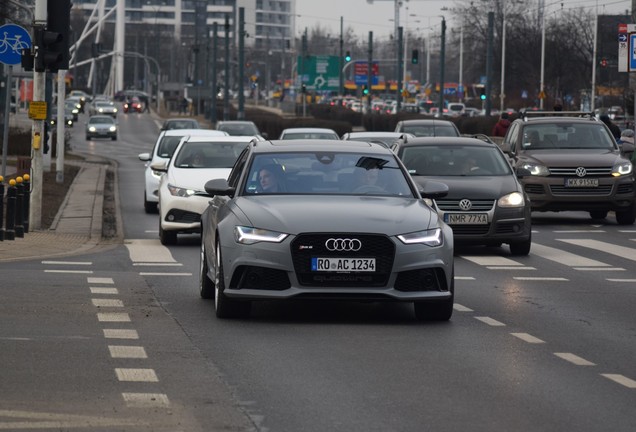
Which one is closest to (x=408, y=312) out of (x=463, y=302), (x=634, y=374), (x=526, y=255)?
(x=463, y=302)

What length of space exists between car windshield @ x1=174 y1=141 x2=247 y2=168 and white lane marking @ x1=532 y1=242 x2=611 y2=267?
5.00m

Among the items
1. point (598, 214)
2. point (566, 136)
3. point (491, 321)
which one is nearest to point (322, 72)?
point (598, 214)

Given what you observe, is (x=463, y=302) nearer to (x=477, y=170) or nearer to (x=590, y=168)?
(x=477, y=170)

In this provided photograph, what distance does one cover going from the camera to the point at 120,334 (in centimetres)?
1200

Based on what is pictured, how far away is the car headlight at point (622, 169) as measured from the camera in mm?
26438

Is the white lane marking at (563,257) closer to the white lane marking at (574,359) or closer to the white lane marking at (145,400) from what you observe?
the white lane marking at (574,359)

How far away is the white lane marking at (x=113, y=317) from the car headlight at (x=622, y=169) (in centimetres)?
1468

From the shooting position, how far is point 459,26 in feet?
476

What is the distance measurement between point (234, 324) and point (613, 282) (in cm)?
590

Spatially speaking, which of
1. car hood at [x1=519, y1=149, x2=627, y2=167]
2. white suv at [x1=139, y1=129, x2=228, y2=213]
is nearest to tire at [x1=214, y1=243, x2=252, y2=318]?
car hood at [x1=519, y1=149, x2=627, y2=167]

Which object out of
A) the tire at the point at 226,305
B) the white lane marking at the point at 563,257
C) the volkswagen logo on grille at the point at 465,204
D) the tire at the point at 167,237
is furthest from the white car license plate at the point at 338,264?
the tire at the point at 167,237

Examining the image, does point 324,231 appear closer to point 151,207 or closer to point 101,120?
point 151,207

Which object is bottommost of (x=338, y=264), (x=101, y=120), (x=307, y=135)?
(x=338, y=264)

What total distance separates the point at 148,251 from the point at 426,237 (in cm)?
885
